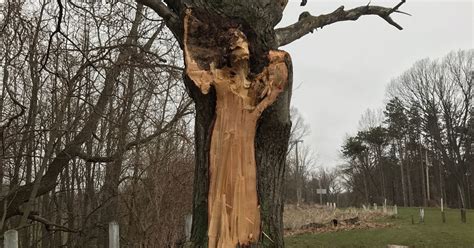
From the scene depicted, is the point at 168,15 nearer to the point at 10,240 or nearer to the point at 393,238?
the point at 10,240

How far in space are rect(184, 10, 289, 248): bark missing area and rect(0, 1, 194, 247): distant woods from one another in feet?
11.2

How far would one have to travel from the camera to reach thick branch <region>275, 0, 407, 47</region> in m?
4.46

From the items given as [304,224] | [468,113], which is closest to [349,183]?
[468,113]

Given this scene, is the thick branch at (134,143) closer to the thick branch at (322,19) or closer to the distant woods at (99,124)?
the distant woods at (99,124)

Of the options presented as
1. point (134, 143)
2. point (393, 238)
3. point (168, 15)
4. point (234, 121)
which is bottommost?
point (393, 238)

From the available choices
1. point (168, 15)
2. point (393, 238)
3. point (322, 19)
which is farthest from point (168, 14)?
point (393, 238)

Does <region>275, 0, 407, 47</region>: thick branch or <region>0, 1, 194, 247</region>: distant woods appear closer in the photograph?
<region>275, 0, 407, 47</region>: thick branch

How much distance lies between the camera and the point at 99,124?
960 cm

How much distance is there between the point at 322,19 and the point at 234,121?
1.94 metres

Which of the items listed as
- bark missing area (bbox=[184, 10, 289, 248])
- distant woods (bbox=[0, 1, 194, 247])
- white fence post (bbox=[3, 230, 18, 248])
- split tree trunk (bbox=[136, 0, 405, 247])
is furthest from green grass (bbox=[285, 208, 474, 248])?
bark missing area (bbox=[184, 10, 289, 248])

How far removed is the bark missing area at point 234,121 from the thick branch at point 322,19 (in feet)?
2.58

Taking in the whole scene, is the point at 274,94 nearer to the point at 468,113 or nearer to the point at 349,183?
the point at 468,113

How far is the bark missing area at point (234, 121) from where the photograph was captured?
3.35m

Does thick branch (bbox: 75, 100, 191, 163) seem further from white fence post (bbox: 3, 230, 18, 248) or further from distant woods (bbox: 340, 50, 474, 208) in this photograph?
distant woods (bbox: 340, 50, 474, 208)
